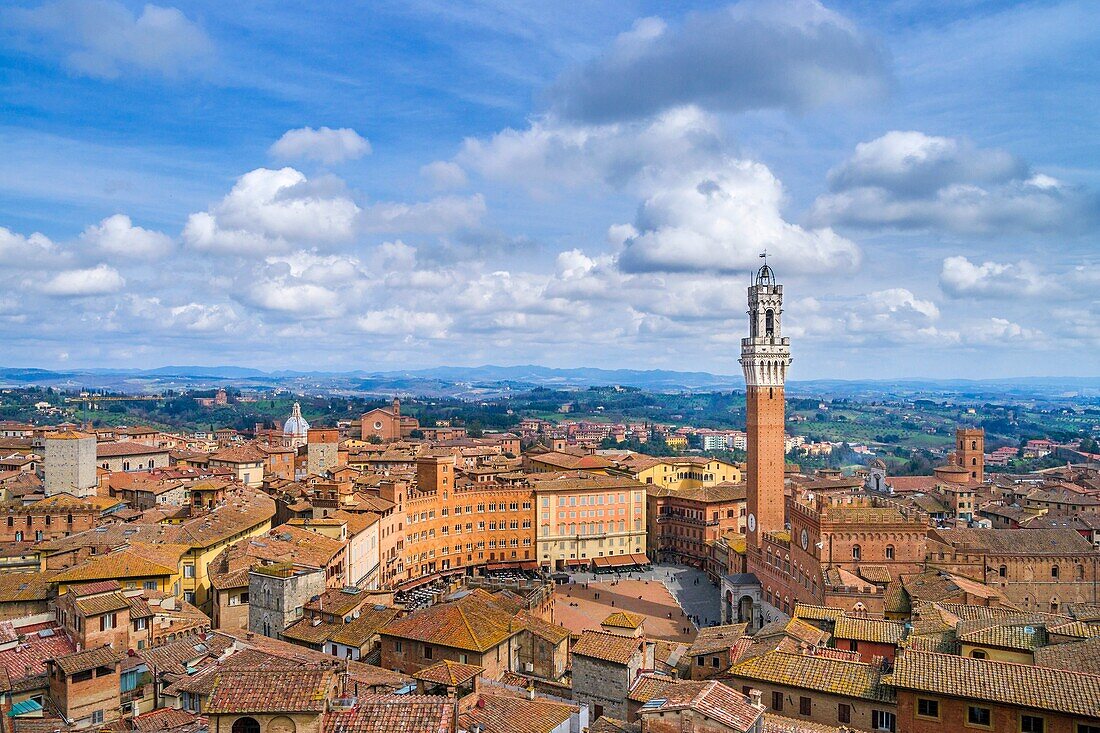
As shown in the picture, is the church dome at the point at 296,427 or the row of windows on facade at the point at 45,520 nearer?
the row of windows on facade at the point at 45,520

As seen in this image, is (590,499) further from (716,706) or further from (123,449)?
(716,706)

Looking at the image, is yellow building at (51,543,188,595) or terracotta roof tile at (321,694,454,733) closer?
terracotta roof tile at (321,694,454,733)

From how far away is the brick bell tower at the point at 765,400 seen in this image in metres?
71.5

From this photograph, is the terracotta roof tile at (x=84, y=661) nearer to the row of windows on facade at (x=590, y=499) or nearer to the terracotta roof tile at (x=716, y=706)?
the terracotta roof tile at (x=716, y=706)

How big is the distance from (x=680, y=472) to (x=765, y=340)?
30.7 m

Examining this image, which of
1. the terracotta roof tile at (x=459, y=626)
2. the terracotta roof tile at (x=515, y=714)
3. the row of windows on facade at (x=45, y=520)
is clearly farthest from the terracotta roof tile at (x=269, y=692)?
the row of windows on facade at (x=45, y=520)

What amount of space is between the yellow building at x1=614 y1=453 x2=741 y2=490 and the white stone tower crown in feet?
79.7

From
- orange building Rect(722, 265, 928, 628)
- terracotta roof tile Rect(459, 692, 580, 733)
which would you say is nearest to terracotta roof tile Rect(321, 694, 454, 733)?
terracotta roof tile Rect(459, 692, 580, 733)

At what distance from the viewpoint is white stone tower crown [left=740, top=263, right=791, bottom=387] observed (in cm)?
7356

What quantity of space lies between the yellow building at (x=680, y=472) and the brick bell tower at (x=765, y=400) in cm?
2295

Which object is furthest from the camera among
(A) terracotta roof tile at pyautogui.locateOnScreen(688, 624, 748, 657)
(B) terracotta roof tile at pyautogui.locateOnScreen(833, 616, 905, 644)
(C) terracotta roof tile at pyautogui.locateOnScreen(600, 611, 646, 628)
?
(C) terracotta roof tile at pyautogui.locateOnScreen(600, 611, 646, 628)

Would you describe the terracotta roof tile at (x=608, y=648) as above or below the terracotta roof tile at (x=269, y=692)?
below

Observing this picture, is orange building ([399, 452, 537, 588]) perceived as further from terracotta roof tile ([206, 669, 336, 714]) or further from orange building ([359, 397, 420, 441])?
orange building ([359, 397, 420, 441])

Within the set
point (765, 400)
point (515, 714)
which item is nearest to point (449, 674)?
point (515, 714)
